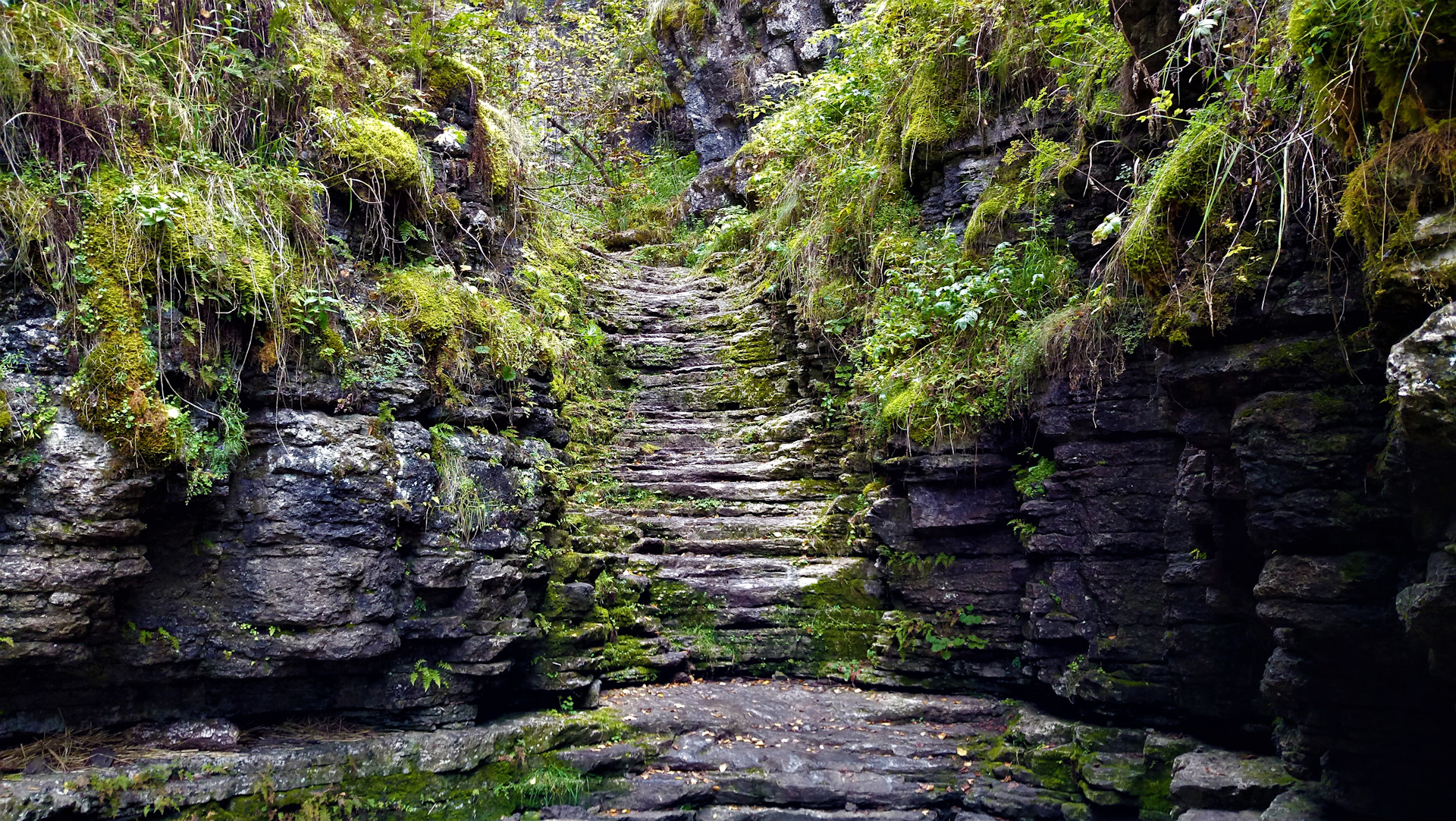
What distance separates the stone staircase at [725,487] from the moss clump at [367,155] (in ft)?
11.5

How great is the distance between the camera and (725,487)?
9016 millimetres

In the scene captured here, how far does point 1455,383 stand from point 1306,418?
151 centimetres

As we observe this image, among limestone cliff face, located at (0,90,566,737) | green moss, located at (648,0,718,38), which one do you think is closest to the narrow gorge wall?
limestone cliff face, located at (0,90,566,737)

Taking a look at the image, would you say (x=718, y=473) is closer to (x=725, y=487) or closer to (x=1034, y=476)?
(x=725, y=487)

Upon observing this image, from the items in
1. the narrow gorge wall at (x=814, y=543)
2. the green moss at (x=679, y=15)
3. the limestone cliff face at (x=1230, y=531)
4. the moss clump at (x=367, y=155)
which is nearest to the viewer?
the limestone cliff face at (x=1230, y=531)

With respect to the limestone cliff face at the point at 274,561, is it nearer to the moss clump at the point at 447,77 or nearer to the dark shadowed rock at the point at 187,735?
the dark shadowed rock at the point at 187,735

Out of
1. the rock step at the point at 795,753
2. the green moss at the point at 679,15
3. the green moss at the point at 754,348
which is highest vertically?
the green moss at the point at 679,15

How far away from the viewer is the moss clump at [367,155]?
6266 millimetres

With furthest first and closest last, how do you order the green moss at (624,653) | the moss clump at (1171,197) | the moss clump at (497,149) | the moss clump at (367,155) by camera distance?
the moss clump at (497,149)
the green moss at (624,653)
the moss clump at (367,155)
the moss clump at (1171,197)

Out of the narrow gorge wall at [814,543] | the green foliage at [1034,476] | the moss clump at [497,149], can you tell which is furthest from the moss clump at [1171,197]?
the moss clump at [497,149]

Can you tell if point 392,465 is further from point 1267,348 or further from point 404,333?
point 1267,348

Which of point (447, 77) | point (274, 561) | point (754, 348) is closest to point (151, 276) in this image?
point (274, 561)

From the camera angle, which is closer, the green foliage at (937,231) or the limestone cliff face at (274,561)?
the limestone cliff face at (274,561)

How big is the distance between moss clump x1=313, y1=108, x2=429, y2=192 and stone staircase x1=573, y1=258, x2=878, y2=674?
11.5 feet
